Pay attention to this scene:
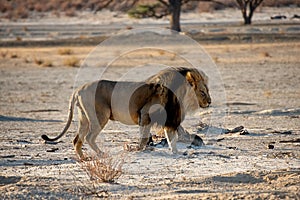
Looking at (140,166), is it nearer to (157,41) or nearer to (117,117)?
(117,117)

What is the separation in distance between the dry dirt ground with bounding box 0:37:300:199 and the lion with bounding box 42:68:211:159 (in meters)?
0.40

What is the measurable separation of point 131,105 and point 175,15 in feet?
121

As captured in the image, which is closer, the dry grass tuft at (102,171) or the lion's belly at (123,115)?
the dry grass tuft at (102,171)

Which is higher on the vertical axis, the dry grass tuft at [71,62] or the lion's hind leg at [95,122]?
the lion's hind leg at [95,122]

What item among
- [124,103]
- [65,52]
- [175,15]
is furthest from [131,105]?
[175,15]

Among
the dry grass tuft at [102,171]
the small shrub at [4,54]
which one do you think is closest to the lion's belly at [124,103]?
the dry grass tuft at [102,171]

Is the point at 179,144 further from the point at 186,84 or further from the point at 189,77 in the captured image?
the point at 189,77

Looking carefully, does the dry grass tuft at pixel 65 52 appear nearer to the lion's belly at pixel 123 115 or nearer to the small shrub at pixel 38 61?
the small shrub at pixel 38 61

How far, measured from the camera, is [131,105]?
12922mm

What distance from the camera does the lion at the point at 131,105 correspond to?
505 inches

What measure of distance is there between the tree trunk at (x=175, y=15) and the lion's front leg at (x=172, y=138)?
35.2 m

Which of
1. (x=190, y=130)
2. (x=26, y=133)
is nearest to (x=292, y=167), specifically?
(x=190, y=130)

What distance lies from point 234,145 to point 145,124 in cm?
196

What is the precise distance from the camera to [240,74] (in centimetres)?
2928
